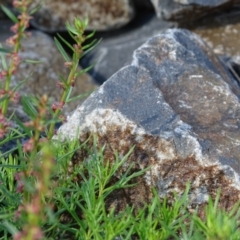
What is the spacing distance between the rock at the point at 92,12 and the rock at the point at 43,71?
141mm

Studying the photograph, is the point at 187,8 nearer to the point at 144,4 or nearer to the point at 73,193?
the point at 144,4

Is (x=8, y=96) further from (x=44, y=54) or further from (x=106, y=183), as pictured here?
(x=44, y=54)

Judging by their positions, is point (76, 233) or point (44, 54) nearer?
point (76, 233)

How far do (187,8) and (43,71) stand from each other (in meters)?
0.84

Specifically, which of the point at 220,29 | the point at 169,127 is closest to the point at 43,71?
the point at 220,29

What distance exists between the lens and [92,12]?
11.6ft

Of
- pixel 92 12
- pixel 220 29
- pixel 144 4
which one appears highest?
pixel 92 12

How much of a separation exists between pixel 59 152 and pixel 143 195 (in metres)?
0.29

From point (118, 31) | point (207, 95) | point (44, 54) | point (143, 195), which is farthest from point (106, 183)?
point (118, 31)

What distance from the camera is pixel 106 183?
5.62 ft

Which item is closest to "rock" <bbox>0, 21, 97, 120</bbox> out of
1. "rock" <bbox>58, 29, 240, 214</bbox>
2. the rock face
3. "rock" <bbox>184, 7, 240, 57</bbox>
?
the rock face

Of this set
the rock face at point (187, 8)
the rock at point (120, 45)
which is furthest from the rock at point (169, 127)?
the rock at point (120, 45)

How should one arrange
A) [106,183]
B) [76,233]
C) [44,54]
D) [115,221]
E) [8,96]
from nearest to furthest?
[8,96], [115,221], [76,233], [106,183], [44,54]

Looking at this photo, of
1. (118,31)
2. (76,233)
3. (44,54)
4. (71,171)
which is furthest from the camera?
(118,31)
